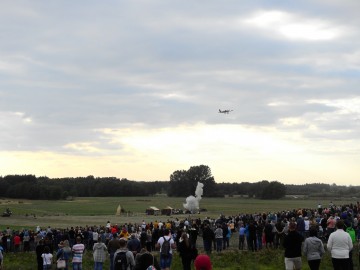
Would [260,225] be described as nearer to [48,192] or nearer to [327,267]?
[327,267]

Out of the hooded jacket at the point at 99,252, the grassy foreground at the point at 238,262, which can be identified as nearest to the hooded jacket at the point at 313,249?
the grassy foreground at the point at 238,262

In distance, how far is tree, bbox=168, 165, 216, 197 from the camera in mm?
139000

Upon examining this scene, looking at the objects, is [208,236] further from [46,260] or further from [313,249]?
[313,249]

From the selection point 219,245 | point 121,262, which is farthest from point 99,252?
point 219,245

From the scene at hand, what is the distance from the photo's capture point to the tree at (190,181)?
139000mm

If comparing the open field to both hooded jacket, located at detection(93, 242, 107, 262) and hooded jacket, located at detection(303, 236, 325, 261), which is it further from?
hooded jacket, located at detection(303, 236, 325, 261)

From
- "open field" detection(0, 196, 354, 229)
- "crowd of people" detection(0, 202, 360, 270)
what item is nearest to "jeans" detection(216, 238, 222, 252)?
"crowd of people" detection(0, 202, 360, 270)

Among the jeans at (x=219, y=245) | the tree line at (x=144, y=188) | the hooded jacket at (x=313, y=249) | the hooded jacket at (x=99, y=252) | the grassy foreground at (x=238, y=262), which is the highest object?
the tree line at (x=144, y=188)

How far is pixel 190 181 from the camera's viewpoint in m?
143

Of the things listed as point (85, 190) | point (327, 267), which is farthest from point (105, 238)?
point (85, 190)

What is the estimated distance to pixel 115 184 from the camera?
5827 inches

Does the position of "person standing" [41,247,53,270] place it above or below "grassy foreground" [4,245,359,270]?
above

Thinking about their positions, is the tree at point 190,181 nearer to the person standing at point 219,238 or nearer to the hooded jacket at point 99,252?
the person standing at point 219,238

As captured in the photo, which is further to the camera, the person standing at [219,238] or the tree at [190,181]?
the tree at [190,181]
